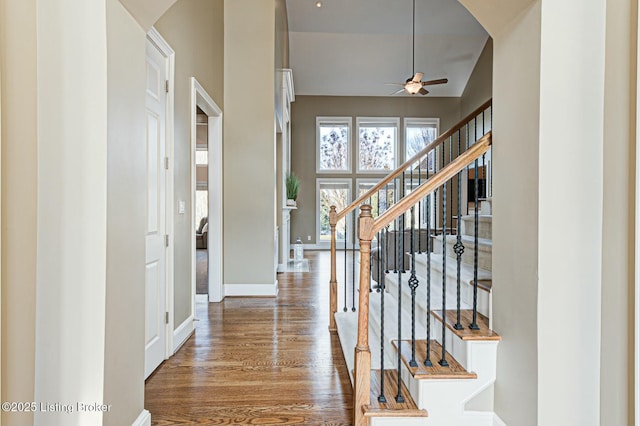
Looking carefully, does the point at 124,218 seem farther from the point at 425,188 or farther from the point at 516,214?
the point at 516,214

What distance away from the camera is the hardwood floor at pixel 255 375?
200 cm

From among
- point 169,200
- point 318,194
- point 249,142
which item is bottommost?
point 169,200

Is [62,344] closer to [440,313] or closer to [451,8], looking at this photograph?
[440,313]

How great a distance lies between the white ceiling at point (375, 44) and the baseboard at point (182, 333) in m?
6.45

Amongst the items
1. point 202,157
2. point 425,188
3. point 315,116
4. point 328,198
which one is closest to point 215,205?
point 425,188

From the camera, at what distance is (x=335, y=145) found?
32.2 feet

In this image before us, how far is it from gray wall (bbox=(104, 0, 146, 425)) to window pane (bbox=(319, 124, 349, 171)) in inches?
320

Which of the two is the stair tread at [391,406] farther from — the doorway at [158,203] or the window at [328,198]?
the window at [328,198]

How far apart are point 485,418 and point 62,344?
6.37 ft

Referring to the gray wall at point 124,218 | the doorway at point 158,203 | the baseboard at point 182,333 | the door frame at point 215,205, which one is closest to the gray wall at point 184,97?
the baseboard at point 182,333

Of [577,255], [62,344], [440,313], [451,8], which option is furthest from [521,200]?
[451,8]

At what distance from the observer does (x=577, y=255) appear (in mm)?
1518

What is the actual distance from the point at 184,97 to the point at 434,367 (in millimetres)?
2805

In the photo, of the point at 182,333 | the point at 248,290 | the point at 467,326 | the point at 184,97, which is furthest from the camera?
the point at 248,290
